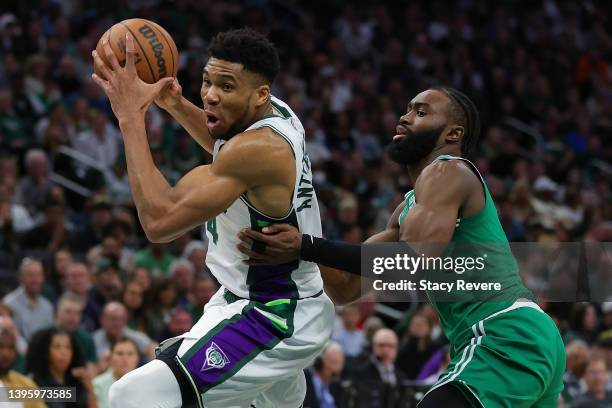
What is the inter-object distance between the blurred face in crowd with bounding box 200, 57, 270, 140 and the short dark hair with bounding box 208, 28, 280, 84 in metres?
0.03

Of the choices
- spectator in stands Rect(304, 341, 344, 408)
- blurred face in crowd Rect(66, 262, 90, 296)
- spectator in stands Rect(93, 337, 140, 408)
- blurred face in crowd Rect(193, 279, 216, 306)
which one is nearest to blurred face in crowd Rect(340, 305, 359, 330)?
spectator in stands Rect(304, 341, 344, 408)

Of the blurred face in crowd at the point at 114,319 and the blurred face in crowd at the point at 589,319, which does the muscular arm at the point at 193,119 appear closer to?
the blurred face in crowd at the point at 114,319

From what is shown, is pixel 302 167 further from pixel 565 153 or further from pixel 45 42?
pixel 565 153

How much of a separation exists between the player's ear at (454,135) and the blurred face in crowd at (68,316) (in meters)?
4.60

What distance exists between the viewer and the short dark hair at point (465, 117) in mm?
5031

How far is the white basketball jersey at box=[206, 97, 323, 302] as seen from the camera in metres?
4.82

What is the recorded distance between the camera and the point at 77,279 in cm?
917

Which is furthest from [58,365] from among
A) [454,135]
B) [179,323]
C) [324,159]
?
[324,159]

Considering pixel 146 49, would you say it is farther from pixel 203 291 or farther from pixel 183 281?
pixel 183 281

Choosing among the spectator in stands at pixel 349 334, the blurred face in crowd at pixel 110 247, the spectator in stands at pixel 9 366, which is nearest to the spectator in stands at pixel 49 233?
the blurred face in crowd at pixel 110 247

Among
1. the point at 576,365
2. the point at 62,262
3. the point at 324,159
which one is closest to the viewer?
the point at 576,365

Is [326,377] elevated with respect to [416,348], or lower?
elevated

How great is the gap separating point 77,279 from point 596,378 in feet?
14.3

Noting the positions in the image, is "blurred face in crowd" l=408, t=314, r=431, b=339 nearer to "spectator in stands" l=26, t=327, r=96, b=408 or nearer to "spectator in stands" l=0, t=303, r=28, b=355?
"spectator in stands" l=26, t=327, r=96, b=408
